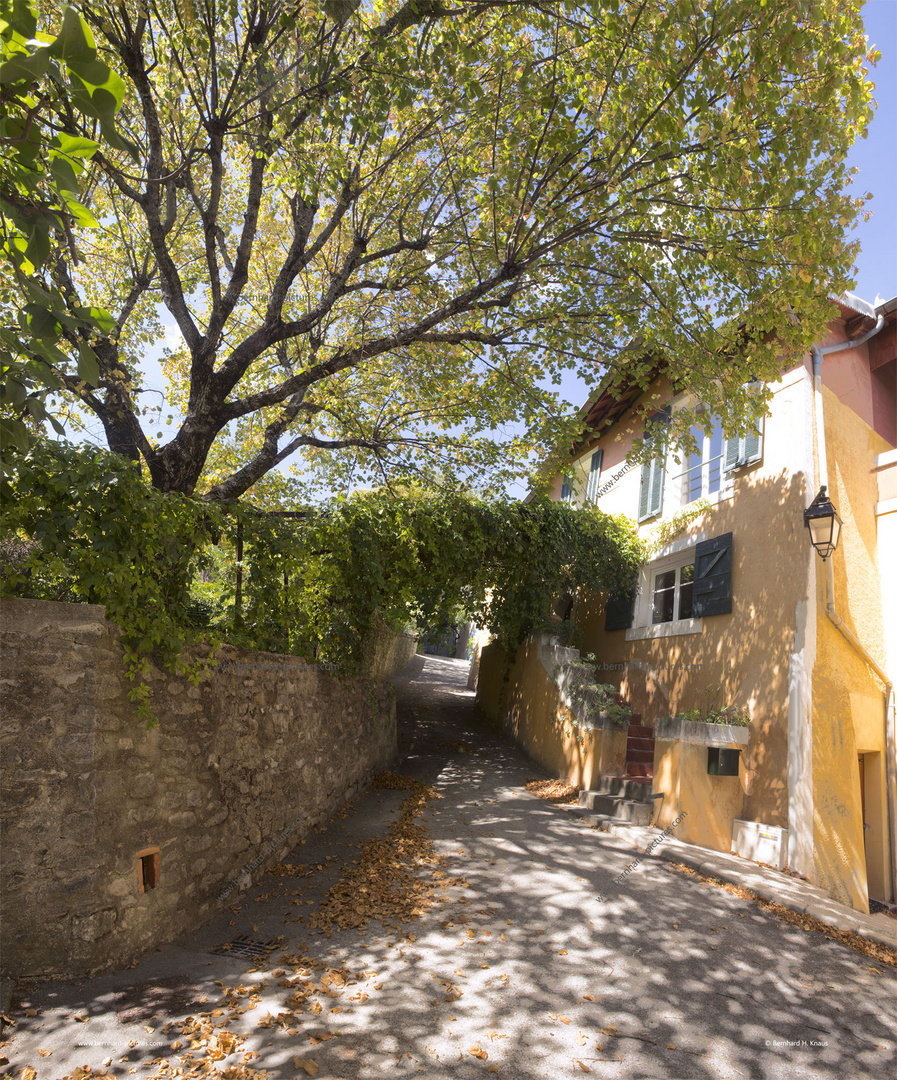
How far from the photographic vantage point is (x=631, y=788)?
8180 mm

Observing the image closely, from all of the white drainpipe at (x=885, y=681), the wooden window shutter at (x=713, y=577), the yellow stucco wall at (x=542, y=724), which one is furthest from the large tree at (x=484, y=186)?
the yellow stucco wall at (x=542, y=724)

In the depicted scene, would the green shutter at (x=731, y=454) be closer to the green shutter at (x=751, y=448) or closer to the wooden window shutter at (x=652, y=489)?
the green shutter at (x=751, y=448)

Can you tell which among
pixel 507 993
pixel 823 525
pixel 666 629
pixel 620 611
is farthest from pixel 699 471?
pixel 507 993

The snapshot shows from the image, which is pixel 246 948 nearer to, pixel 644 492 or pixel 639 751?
pixel 639 751

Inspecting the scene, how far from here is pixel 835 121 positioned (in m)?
6.05

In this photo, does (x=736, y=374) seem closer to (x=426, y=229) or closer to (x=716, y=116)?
(x=716, y=116)

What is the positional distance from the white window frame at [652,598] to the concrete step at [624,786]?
7.55ft

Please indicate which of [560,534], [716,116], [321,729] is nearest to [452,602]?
[560,534]

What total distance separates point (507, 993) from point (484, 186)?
7975mm

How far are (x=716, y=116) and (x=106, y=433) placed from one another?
694 cm

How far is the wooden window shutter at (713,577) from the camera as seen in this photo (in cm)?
870

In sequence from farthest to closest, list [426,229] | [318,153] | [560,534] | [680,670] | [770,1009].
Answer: [560,534] → [680,670] → [426,229] → [318,153] → [770,1009]

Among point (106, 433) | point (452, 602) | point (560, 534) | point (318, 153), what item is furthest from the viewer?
point (560, 534)

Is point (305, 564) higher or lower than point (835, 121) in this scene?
lower
